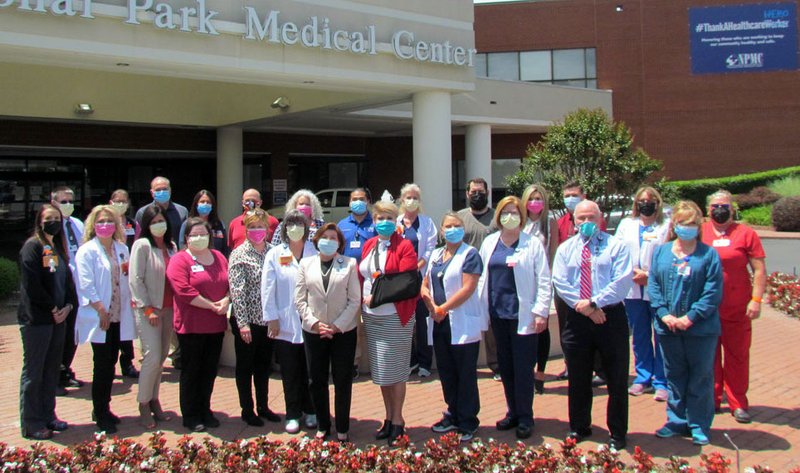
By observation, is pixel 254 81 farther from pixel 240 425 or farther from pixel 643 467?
pixel 643 467

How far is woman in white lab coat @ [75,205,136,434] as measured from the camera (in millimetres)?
5902

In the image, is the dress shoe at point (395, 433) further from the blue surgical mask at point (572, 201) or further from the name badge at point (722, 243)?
the name badge at point (722, 243)

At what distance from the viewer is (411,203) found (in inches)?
289

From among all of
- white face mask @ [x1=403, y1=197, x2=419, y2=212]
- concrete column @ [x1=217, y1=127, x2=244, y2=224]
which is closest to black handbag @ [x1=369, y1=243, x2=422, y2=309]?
white face mask @ [x1=403, y1=197, x2=419, y2=212]

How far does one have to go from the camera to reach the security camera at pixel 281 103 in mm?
16734

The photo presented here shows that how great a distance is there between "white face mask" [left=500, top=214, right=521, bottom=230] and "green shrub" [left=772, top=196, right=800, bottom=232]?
21.8 meters

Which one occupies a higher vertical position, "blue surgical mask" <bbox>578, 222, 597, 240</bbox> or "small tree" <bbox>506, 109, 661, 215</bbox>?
"small tree" <bbox>506, 109, 661, 215</bbox>

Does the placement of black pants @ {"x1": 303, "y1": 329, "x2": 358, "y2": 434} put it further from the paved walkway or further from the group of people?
the paved walkway

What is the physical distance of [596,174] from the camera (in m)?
12.3

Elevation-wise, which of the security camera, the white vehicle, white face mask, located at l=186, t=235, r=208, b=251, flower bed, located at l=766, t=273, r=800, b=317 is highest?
the security camera

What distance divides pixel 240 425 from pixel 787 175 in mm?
30744

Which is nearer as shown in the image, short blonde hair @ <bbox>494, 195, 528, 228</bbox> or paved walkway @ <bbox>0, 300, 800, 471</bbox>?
paved walkway @ <bbox>0, 300, 800, 471</bbox>

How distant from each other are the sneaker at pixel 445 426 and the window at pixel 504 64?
28.3 metres

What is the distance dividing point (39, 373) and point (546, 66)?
97.0 ft
